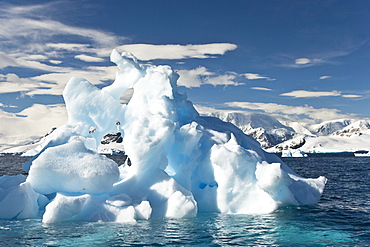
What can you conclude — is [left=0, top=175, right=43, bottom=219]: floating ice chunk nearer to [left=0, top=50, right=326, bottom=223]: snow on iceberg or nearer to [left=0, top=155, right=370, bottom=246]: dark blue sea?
[left=0, top=50, right=326, bottom=223]: snow on iceberg

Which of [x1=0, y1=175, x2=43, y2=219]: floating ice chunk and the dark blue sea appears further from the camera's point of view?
[x1=0, y1=175, x2=43, y2=219]: floating ice chunk

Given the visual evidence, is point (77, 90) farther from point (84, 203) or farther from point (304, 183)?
point (304, 183)

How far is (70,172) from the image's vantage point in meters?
14.7

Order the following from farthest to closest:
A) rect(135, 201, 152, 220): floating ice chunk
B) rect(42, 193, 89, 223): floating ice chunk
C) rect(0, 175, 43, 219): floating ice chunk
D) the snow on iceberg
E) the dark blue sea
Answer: rect(0, 175, 43, 219): floating ice chunk < the snow on iceberg < rect(135, 201, 152, 220): floating ice chunk < rect(42, 193, 89, 223): floating ice chunk < the dark blue sea

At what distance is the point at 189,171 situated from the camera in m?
17.1

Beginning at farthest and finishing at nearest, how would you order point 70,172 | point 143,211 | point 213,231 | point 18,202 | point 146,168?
point 146,168, point 18,202, point 70,172, point 143,211, point 213,231

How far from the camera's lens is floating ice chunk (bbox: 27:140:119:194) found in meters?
14.7

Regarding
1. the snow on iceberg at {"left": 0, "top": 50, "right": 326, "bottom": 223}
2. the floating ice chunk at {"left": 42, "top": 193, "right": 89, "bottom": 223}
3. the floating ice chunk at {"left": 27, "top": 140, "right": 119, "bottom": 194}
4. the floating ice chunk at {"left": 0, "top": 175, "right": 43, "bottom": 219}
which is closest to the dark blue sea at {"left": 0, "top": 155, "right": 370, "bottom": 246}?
the floating ice chunk at {"left": 42, "top": 193, "right": 89, "bottom": 223}

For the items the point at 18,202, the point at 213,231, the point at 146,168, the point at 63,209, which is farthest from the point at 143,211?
the point at 18,202

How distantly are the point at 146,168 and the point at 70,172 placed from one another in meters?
3.41

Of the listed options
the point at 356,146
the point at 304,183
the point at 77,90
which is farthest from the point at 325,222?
the point at 356,146

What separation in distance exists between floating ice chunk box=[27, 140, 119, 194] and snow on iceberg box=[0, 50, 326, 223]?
0.04m

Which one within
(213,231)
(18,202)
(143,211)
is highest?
(18,202)

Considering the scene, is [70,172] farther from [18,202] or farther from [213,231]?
[213,231]
